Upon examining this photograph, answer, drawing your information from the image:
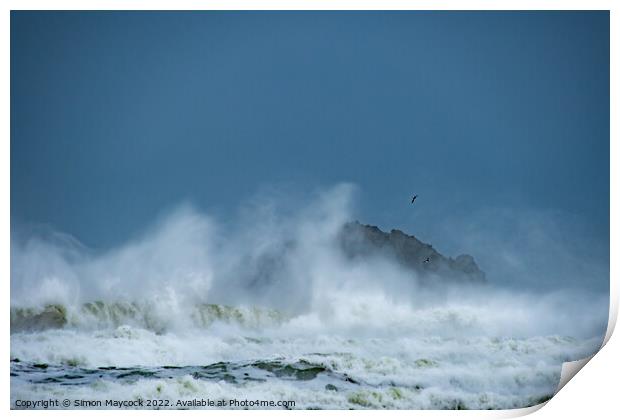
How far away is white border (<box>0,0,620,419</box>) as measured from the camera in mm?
5035

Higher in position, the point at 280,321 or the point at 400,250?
the point at 400,250

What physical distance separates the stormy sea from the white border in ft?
0.20

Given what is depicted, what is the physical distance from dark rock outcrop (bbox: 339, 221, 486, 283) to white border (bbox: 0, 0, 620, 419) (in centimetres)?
87

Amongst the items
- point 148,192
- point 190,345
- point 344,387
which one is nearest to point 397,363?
point 344,387

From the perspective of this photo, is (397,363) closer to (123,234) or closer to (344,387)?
(344,387)

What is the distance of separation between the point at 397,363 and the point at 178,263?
1542mm

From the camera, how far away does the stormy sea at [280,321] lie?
5.07 metres

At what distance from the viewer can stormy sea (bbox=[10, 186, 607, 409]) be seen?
5.07 m
